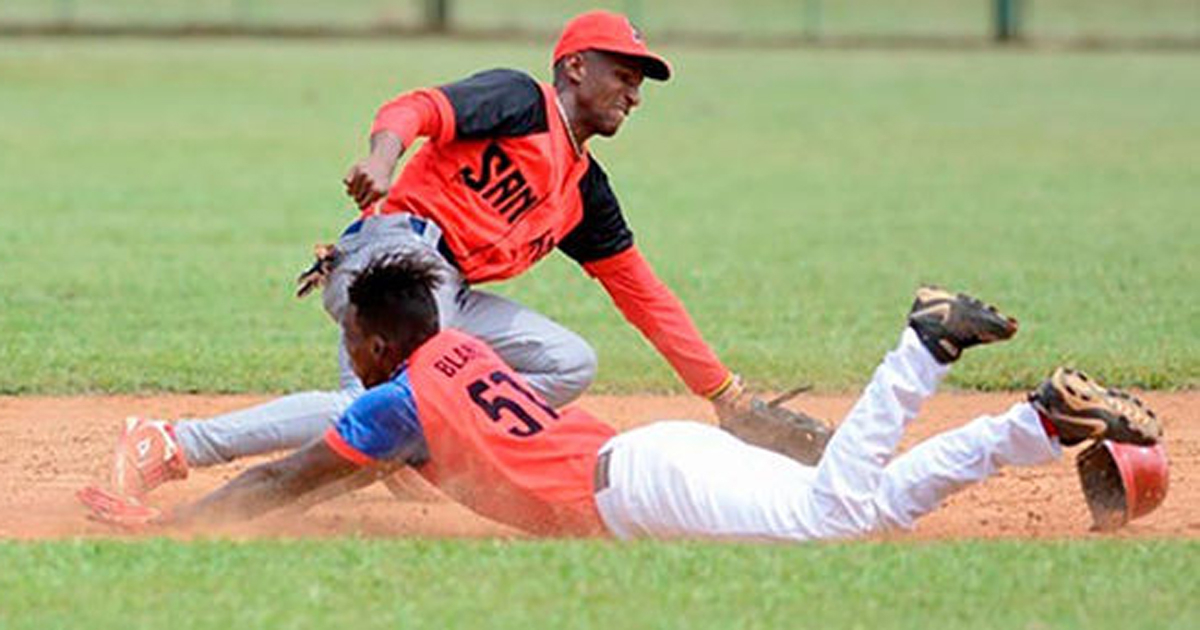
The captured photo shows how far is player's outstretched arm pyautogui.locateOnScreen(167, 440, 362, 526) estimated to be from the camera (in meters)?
6.91

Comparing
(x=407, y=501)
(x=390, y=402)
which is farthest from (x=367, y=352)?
(x=407, y=501)

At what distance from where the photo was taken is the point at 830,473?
6.72 meters

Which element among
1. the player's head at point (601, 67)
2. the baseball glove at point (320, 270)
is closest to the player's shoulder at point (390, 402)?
the baseball glove at point (320, 270)

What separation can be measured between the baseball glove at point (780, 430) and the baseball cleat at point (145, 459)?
205 centimetres

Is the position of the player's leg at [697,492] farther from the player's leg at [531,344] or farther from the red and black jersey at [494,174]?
the red and black jersey at [494,174]

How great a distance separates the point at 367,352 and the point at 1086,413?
2077mm

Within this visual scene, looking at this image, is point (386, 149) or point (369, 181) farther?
point (386, 149)

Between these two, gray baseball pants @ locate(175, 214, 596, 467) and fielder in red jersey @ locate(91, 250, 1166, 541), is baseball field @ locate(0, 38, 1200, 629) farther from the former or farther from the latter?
gray baseball pants @ locate(175, 214, 596, 467)

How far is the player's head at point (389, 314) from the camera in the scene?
23.1ft

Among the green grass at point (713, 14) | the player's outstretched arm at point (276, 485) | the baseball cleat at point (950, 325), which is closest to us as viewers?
the baseball cleat at point (950, 325)

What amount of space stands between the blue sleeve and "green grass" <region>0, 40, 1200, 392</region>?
404 cm

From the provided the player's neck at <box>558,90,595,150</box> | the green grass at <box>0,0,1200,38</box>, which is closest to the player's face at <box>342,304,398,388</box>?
the player's neck at <box>558,90,595,150</box>

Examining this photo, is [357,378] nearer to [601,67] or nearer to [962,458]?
[601,67]

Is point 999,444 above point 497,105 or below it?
below
